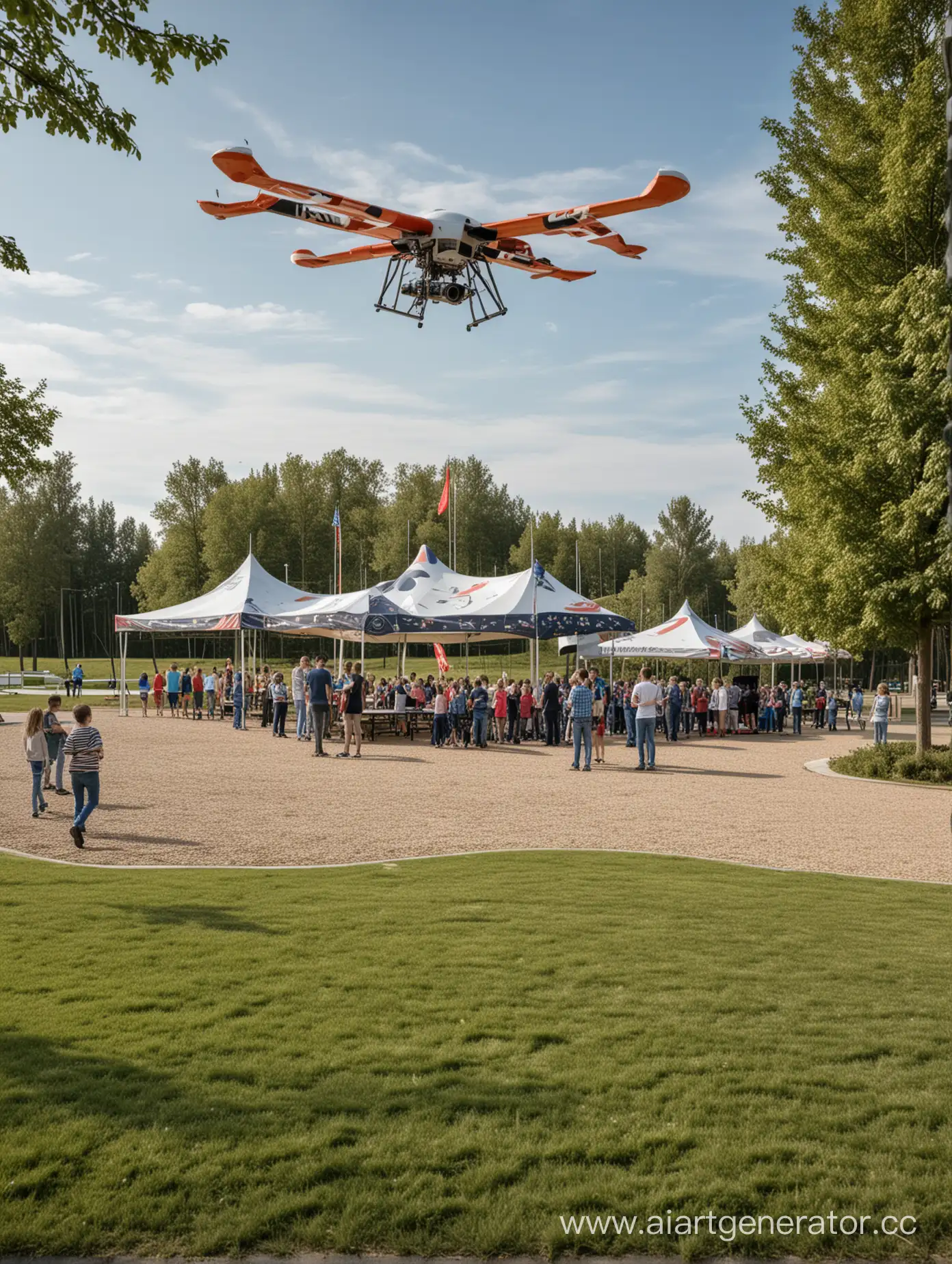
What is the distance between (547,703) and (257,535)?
195 ft

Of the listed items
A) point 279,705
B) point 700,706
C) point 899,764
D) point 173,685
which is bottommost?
point 899,764

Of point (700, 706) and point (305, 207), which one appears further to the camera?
point (700, 706)

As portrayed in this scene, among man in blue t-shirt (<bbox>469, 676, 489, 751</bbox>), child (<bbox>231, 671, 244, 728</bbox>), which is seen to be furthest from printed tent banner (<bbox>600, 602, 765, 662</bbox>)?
child (<bbox>231, 671, 244, 728</bbox>)

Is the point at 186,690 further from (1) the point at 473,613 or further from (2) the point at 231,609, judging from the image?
(1) the point at 473,613

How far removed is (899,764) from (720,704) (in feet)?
39.6

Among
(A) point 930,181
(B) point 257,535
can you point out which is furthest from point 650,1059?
(B) point 257,535

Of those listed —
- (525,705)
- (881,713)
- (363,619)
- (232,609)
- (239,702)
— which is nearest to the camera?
(881,713)

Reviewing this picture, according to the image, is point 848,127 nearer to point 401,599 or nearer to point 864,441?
point 864,441

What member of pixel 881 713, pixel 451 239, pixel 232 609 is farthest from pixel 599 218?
pixel 232 609

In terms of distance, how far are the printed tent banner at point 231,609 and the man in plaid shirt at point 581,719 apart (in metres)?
13.8

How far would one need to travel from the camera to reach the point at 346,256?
762 inches

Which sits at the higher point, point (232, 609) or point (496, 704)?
point (232, 609)

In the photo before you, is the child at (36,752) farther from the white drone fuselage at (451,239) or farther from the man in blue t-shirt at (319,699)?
the white drone fuselage at (451,239)

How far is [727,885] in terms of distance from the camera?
880 cm
